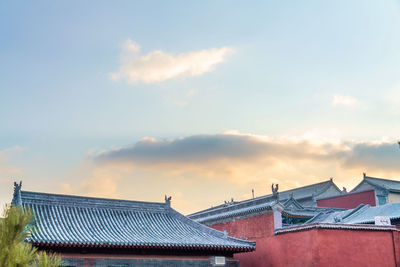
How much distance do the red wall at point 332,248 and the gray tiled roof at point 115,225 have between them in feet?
5.67

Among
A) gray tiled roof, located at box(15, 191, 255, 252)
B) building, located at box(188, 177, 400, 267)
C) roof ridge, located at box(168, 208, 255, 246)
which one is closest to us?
gray tiled roof, located at box(15, 191, 255, 252)

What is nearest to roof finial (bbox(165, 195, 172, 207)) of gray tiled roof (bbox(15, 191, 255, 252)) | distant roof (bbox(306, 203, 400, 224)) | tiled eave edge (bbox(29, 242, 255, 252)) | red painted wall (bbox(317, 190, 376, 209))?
gray tiled roof (bbox(15, 191, 255, 252))

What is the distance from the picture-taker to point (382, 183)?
38.1m

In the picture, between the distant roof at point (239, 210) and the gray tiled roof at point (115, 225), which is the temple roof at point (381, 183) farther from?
the gray tiled roof at point (115, 225)

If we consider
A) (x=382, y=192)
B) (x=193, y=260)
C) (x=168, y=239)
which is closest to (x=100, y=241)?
(x=168, y=239)

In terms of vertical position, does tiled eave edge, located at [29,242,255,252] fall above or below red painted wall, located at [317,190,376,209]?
below

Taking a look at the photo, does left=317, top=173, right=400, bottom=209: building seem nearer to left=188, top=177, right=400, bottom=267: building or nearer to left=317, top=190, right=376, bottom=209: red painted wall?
left=317, top=190, right=376, bottom=209: red painted wall

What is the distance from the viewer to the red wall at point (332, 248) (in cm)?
1672

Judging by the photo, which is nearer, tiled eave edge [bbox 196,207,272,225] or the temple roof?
tiled eave edge [bbox 196,207,272,225]

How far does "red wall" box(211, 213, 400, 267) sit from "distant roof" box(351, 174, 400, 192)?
19.4m

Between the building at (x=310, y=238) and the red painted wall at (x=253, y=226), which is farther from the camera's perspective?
the red painted wall at (x=253, y=226)

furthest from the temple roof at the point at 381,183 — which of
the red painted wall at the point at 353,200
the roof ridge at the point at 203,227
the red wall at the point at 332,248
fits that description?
the roof ridge at the point at 203,227

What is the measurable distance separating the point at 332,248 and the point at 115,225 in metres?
8.79

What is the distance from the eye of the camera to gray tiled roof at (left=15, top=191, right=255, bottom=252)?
15609 millimetres
